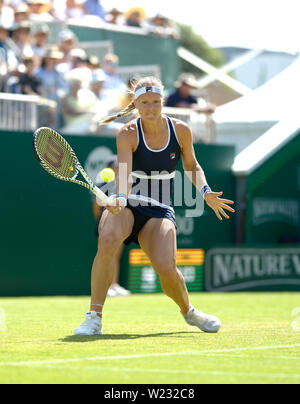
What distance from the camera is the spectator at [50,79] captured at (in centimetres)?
1599

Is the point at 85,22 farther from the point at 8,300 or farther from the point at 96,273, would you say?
the point at 96,273

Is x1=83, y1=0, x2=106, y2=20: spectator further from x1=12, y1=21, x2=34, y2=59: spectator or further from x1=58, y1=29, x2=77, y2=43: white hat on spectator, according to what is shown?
x1=12, y1=21, x2=34, y2=59: spectator

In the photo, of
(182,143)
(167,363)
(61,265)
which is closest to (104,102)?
(61,265)

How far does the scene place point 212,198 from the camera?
25.7 feet

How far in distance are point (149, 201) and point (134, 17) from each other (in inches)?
593

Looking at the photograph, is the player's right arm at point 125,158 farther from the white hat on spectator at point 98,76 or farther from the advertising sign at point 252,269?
the white hat on spectator at point 98,76

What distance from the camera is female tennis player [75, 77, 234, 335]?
25.3 feet

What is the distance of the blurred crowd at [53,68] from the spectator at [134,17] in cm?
244

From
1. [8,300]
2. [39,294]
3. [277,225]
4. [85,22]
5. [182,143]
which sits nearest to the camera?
[182,143]

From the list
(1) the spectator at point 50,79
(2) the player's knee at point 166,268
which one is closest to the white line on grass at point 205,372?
(2) the player's knee at point 166,268

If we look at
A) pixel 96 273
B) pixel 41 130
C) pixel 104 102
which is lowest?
pixel 96 273

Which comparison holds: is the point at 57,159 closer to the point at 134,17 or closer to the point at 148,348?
the point at 148,348

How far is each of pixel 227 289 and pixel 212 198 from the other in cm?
866

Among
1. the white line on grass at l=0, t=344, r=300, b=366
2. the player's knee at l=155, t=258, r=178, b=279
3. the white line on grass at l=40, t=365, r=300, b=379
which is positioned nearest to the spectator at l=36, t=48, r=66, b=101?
the player's knee at l=155, t=258, r=178, b=279
